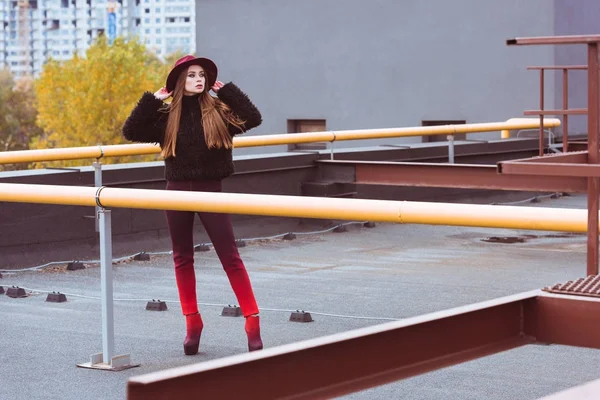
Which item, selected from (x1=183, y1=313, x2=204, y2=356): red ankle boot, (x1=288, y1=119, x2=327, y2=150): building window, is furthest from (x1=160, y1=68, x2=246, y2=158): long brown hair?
(x1=288, y1=119, x2=327, y2=150): building window

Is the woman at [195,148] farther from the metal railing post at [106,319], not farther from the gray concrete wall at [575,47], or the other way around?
the gray concrete wall at [575,47]

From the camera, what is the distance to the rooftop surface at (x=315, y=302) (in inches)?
230

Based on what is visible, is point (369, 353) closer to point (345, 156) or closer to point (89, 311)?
point (89, 311)

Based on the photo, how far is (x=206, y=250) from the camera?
1058cm

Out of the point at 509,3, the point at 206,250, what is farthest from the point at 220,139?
the point at 509,3

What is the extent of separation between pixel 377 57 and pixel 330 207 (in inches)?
906

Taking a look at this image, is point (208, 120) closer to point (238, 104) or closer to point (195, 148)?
point (195, 148)

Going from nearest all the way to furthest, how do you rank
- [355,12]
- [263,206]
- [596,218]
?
1. [596,218]
2. [263,206]
3. [355,12]

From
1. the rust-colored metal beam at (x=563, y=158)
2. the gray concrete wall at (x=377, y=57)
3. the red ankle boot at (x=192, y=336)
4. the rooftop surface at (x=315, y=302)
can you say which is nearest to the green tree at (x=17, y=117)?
the gray concrete wall at (x=377, y=57)

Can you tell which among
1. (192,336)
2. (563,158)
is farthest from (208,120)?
(563,158)

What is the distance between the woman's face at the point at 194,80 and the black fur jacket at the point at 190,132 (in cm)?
7

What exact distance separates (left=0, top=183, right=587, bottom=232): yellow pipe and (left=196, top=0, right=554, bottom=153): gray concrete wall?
697 inches

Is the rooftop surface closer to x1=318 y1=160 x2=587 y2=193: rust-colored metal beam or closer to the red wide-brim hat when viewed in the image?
x1=318 y1=160 x2=587 y2=193: rust-colored metal beam

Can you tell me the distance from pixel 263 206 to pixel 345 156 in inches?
326
